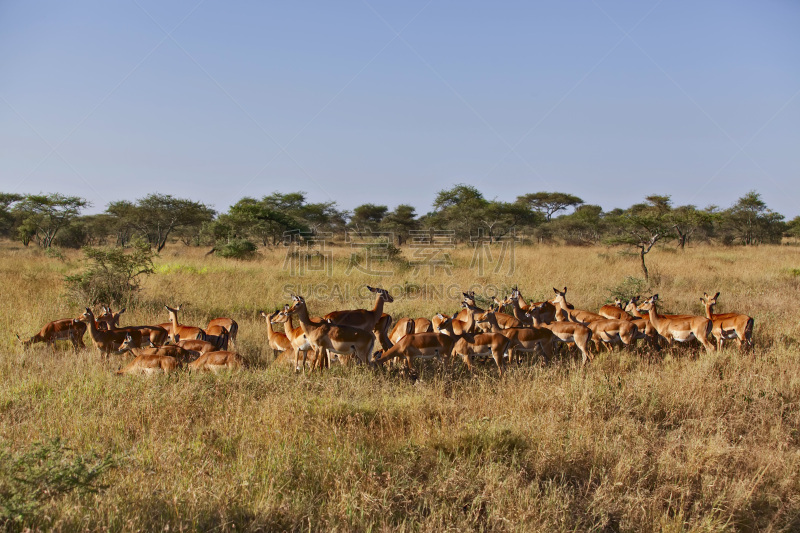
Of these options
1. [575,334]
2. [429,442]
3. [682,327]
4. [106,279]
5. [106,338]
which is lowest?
[429,442]

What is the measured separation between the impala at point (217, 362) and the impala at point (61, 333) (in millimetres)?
2777

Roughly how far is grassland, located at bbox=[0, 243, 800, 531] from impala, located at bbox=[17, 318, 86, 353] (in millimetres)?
361

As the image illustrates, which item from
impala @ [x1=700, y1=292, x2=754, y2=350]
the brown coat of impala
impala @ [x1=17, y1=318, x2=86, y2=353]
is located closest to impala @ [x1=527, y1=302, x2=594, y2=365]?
impala @ [x1=700, y1=292, x2=754, y2=350]

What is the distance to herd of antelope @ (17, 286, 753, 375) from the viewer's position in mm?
7738

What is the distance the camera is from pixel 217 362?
7.14 m

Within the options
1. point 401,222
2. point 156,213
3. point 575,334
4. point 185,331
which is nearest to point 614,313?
point 575,334

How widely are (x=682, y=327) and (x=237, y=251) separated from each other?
62.2 feet

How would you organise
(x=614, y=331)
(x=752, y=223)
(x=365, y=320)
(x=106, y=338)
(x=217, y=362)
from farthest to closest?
(x=752, y=223)
(x=365, y=320)
(x=614, y=331)
(x=106, y=338)
(x=217, y=362)

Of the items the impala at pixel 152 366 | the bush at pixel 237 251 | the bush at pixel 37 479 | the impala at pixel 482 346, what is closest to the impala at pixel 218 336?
the impala at pixel 152 366

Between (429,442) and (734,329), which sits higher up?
(734,329)

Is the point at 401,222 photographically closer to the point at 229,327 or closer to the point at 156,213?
the point at 156,213

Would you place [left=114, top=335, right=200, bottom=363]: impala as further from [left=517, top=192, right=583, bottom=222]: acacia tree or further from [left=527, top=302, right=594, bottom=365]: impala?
[left=517, top=192, right=583, bottom=222]: acacia tree

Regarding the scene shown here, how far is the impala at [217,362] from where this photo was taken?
7.05 meters

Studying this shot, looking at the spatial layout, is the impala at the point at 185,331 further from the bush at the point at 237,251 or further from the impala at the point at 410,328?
the bush at the point at 237,251
